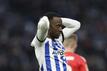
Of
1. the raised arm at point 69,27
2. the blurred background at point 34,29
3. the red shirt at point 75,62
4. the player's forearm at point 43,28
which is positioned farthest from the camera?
the blurred background at point 34,29

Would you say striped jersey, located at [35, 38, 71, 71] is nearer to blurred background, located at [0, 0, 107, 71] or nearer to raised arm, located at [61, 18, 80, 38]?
raised arm, located at [61, 18, 80, 38]

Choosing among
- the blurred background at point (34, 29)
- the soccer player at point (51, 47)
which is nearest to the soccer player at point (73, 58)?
the soccer player at point (51, 47)

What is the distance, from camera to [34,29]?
645 inches

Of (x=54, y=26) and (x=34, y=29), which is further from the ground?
(x=54, y=26)

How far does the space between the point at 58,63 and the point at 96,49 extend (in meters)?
9.11

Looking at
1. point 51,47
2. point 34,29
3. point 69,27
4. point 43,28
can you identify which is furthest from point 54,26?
point 34,29

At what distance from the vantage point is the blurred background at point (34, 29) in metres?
15.7

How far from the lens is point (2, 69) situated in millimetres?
15070

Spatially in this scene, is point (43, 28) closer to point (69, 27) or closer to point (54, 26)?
point (54, 26)

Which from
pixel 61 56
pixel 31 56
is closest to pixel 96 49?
pixel 31 56

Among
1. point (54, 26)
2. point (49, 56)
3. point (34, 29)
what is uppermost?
point (54, 26)

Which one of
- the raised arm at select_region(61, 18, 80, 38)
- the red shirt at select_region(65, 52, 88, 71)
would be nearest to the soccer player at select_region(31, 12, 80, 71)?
the raised arm at select_region(61, 18, 80, 38)

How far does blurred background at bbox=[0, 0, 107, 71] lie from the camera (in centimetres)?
1571

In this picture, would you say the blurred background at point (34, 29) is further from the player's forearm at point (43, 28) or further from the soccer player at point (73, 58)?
the player's forearm at point (43, 28)
